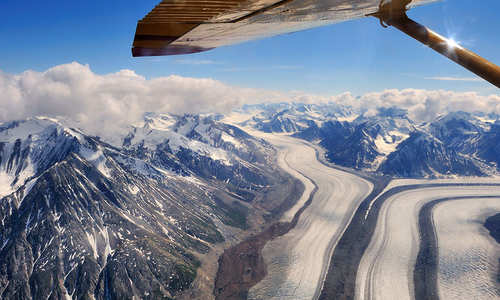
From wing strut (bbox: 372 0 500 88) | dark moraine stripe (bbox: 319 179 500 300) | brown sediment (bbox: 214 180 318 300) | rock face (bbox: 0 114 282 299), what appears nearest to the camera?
wing strut (bbox: 372 0 500 88)

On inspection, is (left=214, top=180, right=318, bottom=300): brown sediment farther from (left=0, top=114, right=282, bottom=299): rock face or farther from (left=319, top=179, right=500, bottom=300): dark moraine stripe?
(left=319, top=179, right=500, bottom=300): dark moraine stripe

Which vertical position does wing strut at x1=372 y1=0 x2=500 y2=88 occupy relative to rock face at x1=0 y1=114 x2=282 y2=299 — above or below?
above

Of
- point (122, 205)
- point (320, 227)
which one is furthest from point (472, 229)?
point (122, 205)

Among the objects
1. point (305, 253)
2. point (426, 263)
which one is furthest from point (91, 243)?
point (426, 263)

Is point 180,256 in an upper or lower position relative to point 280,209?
lower

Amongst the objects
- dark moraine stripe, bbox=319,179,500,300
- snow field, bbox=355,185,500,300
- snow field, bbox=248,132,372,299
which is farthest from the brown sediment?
snow field, bbox=355,185,500,300

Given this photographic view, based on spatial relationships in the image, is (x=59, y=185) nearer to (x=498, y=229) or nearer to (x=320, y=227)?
(x=320, y=227)

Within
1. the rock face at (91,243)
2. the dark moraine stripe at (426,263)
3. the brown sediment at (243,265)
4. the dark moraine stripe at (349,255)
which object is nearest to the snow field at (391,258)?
the dark moraine stripe at (426,263)

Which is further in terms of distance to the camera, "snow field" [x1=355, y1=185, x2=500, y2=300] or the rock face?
the rock face
